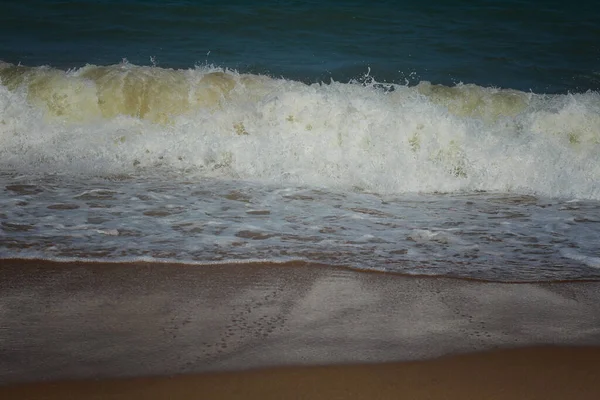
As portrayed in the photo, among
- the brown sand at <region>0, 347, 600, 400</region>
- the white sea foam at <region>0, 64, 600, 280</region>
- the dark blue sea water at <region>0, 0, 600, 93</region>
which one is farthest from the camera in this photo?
the dark blue sea water at <region>0, 0, 600, 93</region>

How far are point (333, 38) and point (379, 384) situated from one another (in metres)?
10.7

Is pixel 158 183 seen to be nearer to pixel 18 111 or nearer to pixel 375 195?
pixel 375 195

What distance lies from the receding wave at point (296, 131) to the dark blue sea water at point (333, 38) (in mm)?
2012

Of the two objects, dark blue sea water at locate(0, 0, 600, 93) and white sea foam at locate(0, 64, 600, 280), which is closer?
white sea foam at locate(0, 64, 600, 280)

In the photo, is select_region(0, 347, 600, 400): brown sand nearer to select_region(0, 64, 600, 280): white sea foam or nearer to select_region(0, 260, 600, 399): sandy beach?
select_region(0, 260, 600, 399): sandy beach

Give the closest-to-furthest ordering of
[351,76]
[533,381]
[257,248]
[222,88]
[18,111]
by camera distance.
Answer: [533,381] → [257,248] → [18,111] → [222,88] → [351,76]

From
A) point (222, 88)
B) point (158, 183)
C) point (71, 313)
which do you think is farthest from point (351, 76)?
point (71, 313)

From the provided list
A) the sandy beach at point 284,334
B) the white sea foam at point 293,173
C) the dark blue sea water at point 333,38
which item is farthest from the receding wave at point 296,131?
the sandy beach at point 284,334

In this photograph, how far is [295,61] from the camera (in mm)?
11148

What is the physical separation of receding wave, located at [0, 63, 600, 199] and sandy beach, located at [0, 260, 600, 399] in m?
2.58

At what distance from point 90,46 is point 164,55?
4.61 feet

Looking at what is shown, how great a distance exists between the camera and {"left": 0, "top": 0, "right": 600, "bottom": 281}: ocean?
4.34 m

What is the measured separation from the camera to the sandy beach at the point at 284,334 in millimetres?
2631

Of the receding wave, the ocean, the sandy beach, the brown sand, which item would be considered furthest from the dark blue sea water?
the brown sand
